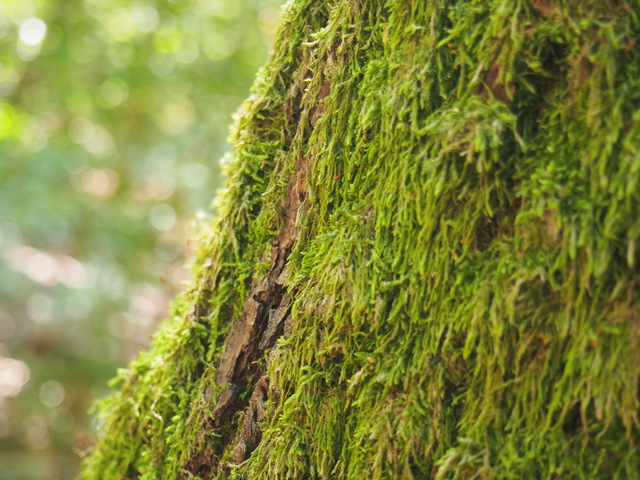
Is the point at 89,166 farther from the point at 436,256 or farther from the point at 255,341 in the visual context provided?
the point at 436,256

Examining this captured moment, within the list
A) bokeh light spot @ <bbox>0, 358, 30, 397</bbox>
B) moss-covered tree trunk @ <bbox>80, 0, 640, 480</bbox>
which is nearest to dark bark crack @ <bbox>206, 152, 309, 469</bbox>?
moss-covered tree trunk @ <bbox>80, 0, 640, 480</bbox>

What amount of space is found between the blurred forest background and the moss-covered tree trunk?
4635 mm

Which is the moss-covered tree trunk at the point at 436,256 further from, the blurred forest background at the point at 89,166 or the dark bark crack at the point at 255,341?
the blurred forest background at the point at 89,166

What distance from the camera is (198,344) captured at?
138cm

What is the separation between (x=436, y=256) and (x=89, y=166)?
6136 mm

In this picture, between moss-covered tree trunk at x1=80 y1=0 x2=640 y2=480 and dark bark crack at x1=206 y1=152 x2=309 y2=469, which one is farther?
dark bark crack at x1=206 y1=152 x2=309 y2=469

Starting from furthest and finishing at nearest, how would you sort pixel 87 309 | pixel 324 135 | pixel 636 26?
pixel 87 309
pixel 324 135
pixel 636 26

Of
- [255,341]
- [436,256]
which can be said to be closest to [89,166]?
[255,341]

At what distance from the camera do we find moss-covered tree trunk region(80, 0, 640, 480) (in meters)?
0.78

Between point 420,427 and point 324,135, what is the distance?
0.65 meters

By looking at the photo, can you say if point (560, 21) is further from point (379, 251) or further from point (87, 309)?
point (87, 309)

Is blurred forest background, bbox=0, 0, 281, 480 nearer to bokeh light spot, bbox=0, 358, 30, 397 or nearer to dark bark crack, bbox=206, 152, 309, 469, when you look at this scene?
bokeh light spot, bbox=0, 358, 30, 397

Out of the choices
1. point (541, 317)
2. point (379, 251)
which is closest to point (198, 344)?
point (379, 251)

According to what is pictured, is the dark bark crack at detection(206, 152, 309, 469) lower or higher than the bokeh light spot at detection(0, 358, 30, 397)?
higher
